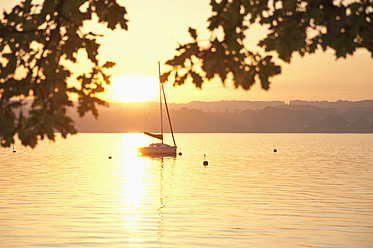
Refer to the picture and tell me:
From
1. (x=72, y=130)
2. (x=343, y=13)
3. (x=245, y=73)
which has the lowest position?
(x=72, y=130)

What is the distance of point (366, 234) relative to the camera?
32.6 metres

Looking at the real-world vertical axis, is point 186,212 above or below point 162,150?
below

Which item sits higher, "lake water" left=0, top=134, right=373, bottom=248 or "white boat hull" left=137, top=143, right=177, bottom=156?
"white boat hull" left=137, top=143, right=177, bottom=156

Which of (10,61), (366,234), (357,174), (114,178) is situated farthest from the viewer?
(357,174)

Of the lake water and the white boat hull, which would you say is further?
the white boat hull

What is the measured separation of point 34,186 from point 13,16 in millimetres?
52056

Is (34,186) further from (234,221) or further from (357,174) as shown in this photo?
(357,174)

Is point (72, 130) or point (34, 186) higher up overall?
point (72, 130)

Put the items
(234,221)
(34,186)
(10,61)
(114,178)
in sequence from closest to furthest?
(10,61) < (234,221) < (34,186) < (114,178)

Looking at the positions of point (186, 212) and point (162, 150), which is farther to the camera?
point (162, 150)

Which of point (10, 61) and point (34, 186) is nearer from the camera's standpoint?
point (10, 61)

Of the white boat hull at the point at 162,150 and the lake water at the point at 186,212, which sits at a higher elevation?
the white boat hull at the point at 162,150

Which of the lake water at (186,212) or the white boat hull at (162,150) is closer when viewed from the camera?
the lake water at (186,212)

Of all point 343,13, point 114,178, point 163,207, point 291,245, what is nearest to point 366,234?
point 291,245
